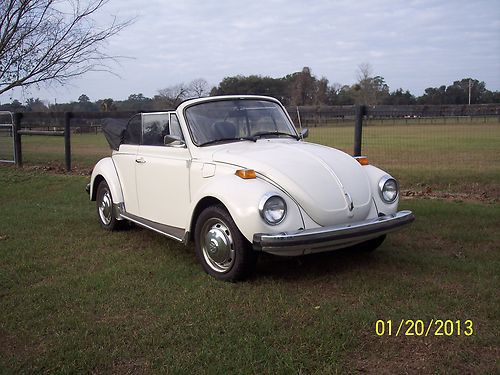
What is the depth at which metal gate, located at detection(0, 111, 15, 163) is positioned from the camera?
46.9 feet

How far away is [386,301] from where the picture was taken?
3.97 metres

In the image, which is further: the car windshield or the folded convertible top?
the folded convertible top

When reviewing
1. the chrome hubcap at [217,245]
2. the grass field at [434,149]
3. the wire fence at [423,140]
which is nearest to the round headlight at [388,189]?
the chrome hubcap at [217,245]

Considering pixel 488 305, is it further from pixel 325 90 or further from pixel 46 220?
pixel 325 90

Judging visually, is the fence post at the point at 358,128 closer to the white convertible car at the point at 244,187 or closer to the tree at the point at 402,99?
the white convertible car at the point at 244,187

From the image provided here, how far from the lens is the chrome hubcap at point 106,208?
6612mm

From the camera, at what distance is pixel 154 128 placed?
590 cm

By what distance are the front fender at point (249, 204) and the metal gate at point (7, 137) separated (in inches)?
457

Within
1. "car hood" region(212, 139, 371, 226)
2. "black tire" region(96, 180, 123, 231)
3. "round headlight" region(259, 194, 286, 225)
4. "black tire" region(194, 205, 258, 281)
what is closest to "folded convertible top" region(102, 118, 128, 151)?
"black tire" region(96, 180, 123, 231)

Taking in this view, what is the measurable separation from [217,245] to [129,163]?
7.13 feet

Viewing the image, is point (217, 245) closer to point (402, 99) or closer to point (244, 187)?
point (244, 187)

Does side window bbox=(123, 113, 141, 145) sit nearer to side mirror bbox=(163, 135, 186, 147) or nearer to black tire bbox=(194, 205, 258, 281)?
side mirror bbox=(163, 135, 186, 147)

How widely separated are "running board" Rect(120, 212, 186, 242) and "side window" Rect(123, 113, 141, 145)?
91cm

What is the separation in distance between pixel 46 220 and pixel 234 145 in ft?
12.0
